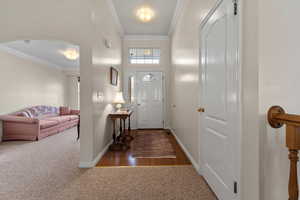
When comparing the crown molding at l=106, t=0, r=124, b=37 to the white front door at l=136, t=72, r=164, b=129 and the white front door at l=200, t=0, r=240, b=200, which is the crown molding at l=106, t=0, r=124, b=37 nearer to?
the white front door at l=136, t=72, r=164, b=129

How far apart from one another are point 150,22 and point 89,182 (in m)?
4.05

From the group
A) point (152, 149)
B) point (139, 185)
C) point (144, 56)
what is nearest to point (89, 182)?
point (139, 185)

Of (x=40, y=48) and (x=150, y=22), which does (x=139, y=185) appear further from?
(x=40, y=48)

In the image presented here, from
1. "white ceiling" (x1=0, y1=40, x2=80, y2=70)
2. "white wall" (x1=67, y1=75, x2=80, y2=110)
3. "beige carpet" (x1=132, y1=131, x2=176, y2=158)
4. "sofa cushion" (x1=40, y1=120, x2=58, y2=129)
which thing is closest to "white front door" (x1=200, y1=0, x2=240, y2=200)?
"beige carpet" (x1=132, y1=131, x2=176, y2=158)

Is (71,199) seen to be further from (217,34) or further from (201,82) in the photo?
(217,34)

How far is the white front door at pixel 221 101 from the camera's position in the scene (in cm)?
128

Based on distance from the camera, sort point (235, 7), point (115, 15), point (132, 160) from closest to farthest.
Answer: point (235, 7)
point (132, 160)
point (115, 15)

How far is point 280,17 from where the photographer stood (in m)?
1.00

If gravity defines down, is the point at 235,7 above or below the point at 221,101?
above

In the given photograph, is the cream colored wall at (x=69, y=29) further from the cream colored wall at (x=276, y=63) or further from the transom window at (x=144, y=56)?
the transom window at (x=144, y=56)

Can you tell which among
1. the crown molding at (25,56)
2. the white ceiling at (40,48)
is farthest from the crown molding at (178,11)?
the crown molding at (25,56)

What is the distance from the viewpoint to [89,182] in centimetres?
187

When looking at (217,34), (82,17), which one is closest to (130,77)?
(82,17)

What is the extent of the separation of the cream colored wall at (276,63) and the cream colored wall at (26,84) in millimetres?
5783
